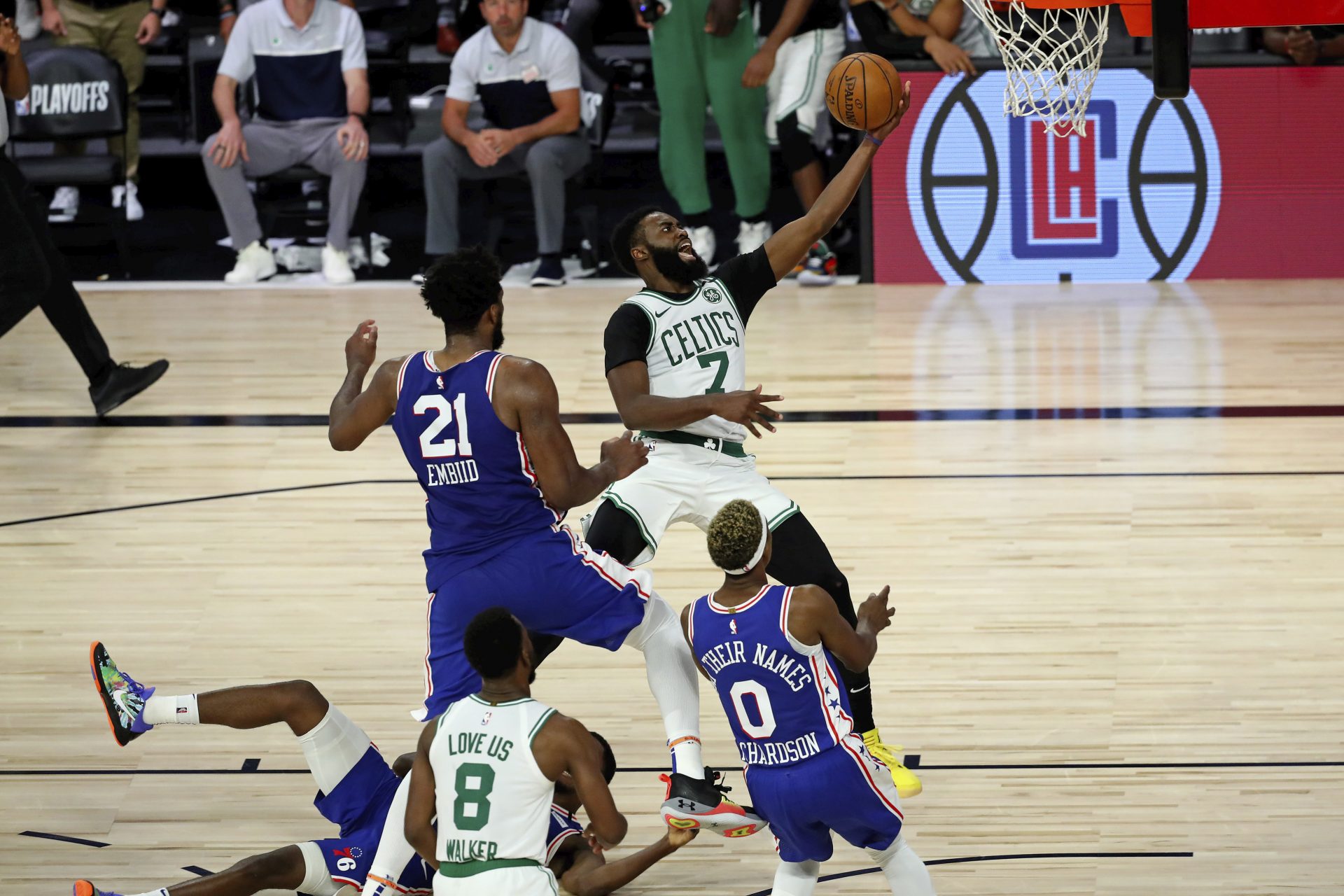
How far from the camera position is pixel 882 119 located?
5949mm

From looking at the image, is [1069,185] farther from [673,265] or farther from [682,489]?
[682,489]

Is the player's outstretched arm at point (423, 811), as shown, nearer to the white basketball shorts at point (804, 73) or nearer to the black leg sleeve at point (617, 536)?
the black leg sleeve at point (617, 536)

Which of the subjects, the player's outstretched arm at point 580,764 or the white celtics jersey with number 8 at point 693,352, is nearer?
the player's outstretched arm at point 580,764

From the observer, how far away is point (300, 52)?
37.9 feet

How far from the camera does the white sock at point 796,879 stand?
13.6ft

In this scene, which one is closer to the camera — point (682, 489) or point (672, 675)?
point (672, 675)

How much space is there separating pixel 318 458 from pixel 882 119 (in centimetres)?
363

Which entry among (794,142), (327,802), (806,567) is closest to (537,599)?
(327,802)

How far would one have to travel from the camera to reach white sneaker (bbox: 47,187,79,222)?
41.9 feet

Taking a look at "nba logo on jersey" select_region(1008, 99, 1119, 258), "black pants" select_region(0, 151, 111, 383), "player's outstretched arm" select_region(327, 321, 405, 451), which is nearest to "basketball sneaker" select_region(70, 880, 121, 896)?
"player's outstretched arm" select_region(327, 321, 405, 451)

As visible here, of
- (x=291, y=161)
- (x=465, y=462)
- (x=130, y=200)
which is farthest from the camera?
(x=130, y=200)

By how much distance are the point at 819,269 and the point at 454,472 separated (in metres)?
7.16

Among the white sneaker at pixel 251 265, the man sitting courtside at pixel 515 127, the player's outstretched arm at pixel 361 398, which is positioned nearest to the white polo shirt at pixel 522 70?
the man sitting courtside at pixel 515 127

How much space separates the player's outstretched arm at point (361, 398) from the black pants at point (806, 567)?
807 mm
